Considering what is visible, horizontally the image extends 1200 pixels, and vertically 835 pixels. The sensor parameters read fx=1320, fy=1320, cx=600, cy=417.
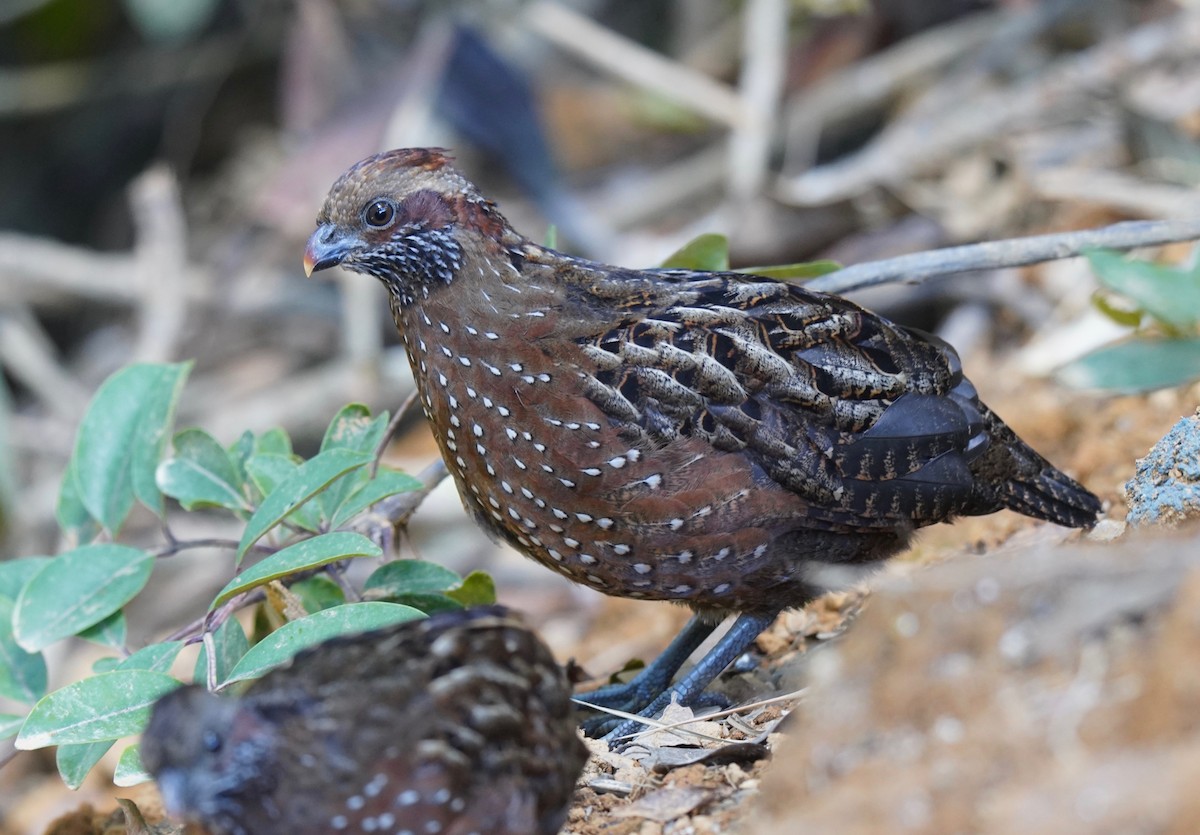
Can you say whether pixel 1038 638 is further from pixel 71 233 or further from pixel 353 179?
pixel 71 233

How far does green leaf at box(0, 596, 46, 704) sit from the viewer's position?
14.4ft

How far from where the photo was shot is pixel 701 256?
16.6ft

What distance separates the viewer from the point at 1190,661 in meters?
2.27

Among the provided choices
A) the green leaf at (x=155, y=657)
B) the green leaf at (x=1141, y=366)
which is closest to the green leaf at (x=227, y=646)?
the green leaf at (x=155, y=657)

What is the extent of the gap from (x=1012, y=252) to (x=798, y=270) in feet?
2.48

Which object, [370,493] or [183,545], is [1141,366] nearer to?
[370,493]

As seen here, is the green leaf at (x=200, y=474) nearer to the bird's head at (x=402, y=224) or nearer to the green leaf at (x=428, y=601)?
the green leaf at (x=428, y=601)

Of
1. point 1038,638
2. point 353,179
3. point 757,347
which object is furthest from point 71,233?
point 1038,638

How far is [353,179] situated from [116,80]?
7.93 metres

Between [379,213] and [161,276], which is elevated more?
[379,213]

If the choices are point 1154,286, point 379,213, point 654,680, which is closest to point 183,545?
point 379,213

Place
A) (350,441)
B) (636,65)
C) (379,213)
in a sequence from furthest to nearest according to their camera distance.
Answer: (636,65) < (350,441) < (379,213)

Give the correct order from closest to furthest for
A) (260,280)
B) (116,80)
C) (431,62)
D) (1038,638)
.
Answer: (1038,638), (431,62), (260,280), (116,80)

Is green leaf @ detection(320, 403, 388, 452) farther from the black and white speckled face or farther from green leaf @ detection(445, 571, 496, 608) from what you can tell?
the black and white speckled face
